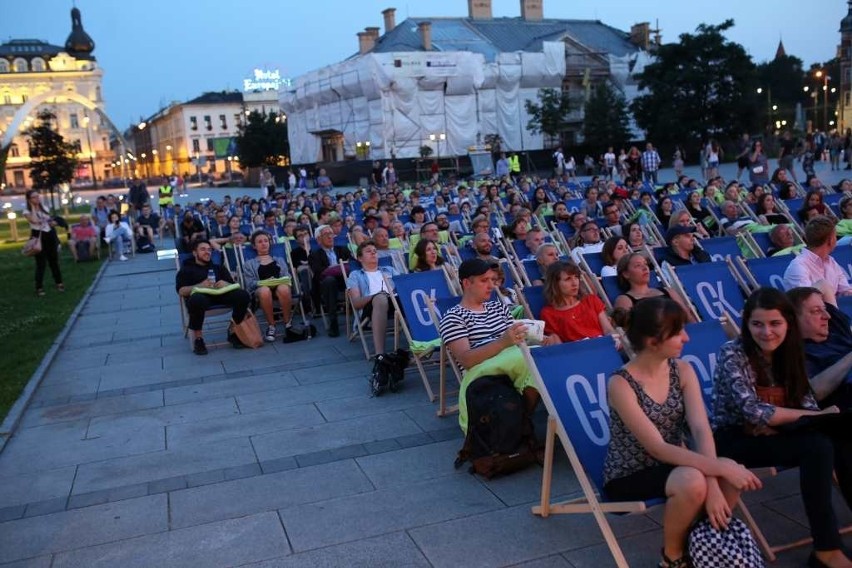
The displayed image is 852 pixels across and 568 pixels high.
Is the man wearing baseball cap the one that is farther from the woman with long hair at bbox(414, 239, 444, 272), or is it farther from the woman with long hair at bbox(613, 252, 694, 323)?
the woman with long hair at bbox(414, 239, 444, 272)

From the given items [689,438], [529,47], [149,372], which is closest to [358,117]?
Result: [529,47]

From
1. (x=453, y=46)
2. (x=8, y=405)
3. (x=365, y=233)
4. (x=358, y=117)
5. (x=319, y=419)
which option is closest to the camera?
(x=319, y=419)

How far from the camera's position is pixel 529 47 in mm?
54562

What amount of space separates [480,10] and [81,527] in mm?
57309

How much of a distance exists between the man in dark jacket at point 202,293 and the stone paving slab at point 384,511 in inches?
164

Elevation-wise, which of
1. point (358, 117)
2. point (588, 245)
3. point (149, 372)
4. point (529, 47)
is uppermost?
point (529, 47)

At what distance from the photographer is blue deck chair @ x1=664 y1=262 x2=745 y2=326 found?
622cm

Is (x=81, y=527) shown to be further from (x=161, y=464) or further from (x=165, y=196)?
(x=165, y=196)

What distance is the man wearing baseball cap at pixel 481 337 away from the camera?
4.54 metres

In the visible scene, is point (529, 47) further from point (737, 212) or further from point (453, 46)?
point (737, 212)

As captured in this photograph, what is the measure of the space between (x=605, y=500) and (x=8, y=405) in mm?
5003

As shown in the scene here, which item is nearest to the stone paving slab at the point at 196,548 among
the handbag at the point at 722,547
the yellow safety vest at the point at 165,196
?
the handbag at the point at 722,547

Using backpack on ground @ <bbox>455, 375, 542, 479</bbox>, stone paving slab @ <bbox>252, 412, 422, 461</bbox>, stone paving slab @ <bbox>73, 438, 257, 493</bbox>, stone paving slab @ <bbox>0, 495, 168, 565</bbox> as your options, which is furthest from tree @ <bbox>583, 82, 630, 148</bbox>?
stone paving slab @ <bbox>0, 495, 168, 565</bbox>

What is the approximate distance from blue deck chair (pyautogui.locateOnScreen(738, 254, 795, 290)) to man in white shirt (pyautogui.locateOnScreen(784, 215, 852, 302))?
85 cm
